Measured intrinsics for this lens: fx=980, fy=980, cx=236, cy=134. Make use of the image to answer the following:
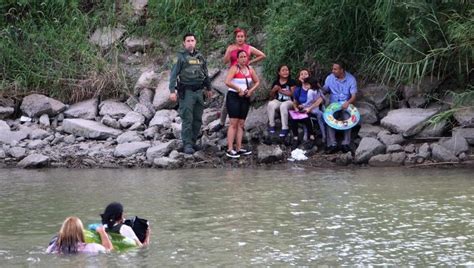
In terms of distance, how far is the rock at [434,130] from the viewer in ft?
48.1

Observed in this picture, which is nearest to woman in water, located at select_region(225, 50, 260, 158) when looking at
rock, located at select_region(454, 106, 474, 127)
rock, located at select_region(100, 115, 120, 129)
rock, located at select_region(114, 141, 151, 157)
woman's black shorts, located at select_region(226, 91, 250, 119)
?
woman's black shorts, located at select_region(226, 91, 250, 119)

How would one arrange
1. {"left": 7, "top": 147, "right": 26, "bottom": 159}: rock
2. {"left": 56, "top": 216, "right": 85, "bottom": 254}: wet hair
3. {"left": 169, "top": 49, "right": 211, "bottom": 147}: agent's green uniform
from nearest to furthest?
{"left": 56, "top": 216, "right": 85, "bottom": 254}: wet hair → {"left": 169, "top": 49, "right": 211, "bottom": 147}: agent's green uniform → {"left": 7, "top": 147, "right": 26, "bottom": 159}: rock

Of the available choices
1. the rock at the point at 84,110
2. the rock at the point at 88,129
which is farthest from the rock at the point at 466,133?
the rock at the point at 84,110

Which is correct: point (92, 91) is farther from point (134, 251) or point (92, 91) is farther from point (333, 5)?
point (134, 251)

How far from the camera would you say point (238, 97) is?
14789 mm

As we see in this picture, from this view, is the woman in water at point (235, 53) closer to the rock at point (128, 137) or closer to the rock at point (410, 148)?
the rock at point (128, 137)

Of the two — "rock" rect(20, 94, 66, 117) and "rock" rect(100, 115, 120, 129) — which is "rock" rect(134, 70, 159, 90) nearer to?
"rock" rect(100, 115, 120, 129)

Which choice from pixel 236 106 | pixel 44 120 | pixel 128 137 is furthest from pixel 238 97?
pixel 44 120

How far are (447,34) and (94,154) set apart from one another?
5601 mm

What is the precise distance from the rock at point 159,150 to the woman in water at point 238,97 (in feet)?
2.88

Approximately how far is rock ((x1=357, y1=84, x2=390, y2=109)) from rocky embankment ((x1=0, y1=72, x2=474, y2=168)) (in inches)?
0.7

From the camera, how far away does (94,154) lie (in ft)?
49.2

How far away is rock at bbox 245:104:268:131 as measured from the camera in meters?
15.6

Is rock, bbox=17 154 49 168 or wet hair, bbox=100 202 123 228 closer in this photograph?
wet hair, bbox=100 202 123 228
